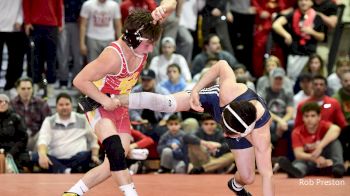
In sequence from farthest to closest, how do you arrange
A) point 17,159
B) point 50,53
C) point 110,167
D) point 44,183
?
1. point 50,53
2. point 17,159
3. point 44,183
4. point 110,167

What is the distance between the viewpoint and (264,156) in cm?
662

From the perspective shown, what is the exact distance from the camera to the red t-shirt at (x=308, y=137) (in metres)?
10.0

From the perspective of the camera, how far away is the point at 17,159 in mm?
9891

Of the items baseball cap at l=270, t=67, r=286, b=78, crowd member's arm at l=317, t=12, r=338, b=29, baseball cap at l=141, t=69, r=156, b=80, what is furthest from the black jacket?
crowd member's arm at l=317, t=12, r=338, b=29

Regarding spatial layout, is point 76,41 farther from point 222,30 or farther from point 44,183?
point 44,183

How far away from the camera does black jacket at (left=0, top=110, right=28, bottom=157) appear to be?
9.86 metres

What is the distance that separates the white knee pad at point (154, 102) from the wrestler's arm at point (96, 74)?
35cm

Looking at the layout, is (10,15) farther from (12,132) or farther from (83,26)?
(12,132)

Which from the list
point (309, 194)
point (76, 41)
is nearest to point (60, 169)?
point (76, 41)

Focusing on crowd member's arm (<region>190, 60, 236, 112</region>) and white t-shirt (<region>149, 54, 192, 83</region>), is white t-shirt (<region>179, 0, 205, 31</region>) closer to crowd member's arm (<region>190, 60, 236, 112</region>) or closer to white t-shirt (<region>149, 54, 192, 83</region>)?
white t-shirt (<region>149, 54, 192, 83</region>)

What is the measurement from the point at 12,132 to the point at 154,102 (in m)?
3.27

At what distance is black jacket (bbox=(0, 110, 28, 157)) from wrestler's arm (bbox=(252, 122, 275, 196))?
151 inches

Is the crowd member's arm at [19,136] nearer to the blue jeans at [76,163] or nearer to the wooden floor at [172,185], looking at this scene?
the blue jeans at [76,163]

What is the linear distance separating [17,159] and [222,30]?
11.7 ft
